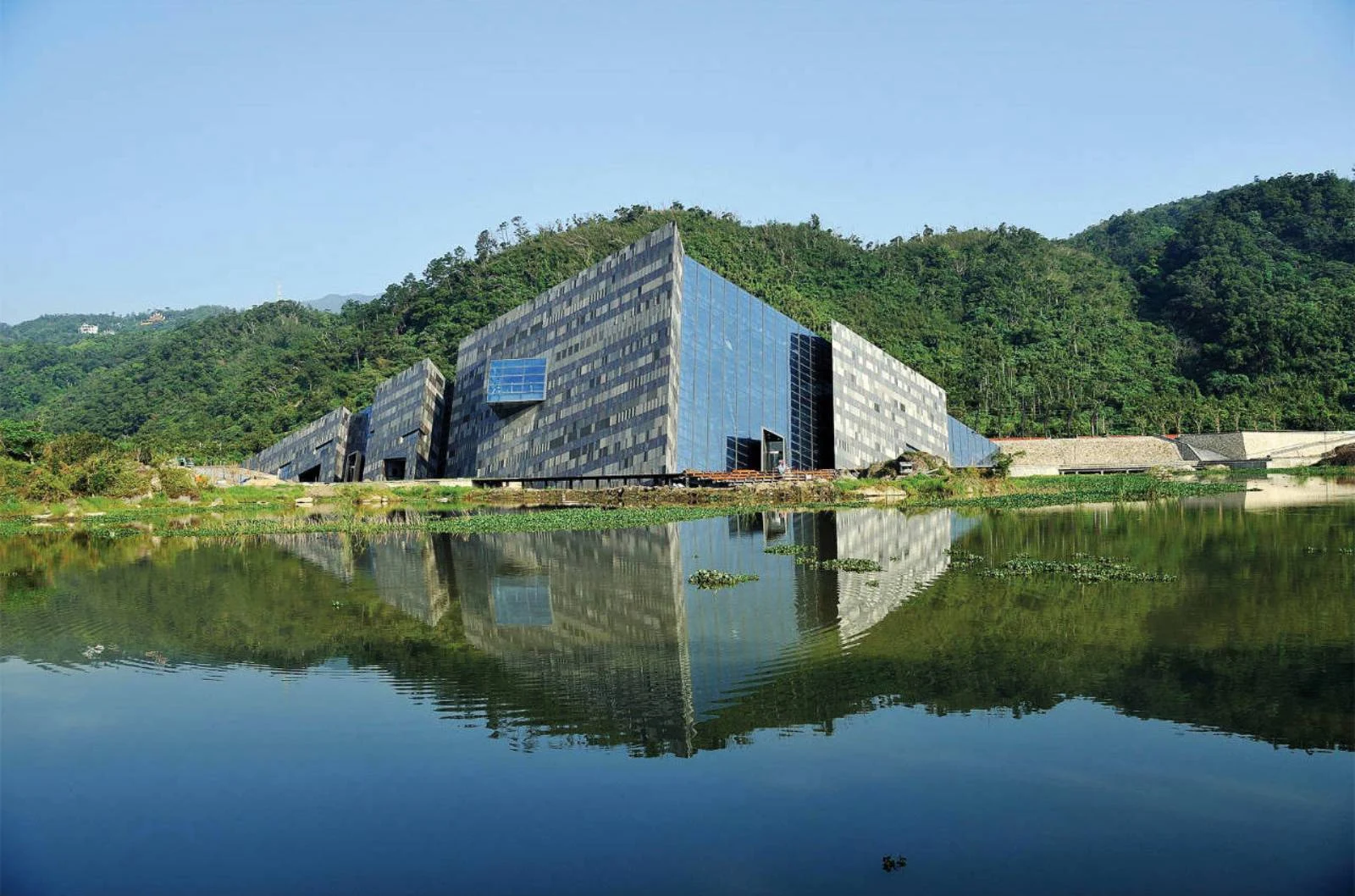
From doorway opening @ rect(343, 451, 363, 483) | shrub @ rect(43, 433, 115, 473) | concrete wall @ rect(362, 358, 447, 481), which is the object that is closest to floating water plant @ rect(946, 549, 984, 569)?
shrub @ rect(43, 433, 115, 473)

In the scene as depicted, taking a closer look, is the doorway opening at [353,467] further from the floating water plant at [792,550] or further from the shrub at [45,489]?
the floating water plant at [792,550]

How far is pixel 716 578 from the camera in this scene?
30.7 metres

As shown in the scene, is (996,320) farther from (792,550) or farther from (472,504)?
(792,550)

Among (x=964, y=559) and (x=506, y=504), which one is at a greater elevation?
(x=506, y=504)

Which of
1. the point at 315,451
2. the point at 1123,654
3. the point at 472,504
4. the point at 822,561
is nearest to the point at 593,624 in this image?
the point at 1123,654

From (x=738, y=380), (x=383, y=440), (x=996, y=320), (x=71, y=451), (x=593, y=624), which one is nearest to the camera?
(x=593, y=624)

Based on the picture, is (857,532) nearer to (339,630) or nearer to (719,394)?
(339,630)

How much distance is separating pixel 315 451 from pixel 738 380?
2070 inches

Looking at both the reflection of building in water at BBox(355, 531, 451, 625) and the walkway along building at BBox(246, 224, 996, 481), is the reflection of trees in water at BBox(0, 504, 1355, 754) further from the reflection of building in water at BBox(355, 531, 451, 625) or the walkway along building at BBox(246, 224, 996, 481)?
the walkway along building at BBox(246, 224, 996, 481)

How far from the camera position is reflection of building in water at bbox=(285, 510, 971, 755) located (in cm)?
1900

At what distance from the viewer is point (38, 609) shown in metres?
30.2

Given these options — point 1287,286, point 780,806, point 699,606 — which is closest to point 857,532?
point 699,606

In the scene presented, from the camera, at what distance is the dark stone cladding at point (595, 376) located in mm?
76125

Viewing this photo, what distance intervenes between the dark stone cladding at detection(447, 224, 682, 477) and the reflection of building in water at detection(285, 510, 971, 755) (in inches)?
1049
